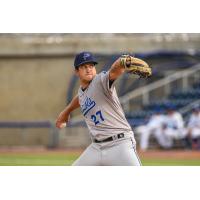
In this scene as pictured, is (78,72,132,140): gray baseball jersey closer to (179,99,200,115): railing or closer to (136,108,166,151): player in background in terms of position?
(136,108,166,151): player in background

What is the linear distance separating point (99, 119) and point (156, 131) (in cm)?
819

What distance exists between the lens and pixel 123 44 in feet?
44.2

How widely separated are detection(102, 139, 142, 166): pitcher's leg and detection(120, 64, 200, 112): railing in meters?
8.99

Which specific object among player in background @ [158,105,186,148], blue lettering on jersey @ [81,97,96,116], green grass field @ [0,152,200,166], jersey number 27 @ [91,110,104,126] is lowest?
green grass field @ [0,152,200,166]

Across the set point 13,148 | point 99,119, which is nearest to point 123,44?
point 13,148

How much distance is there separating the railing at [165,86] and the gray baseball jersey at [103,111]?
890cm

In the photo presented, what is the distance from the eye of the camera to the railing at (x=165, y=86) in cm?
1355

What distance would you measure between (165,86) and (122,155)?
943 cm

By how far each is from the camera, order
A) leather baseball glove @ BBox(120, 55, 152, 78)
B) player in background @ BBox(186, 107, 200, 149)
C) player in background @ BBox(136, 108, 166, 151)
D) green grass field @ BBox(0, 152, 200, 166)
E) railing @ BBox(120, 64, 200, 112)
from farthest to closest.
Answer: railing @ BBox(120, 64, 200, 112) → player in background @ BBox(136, 108, 166, 151) → player in background @ BBox(186, 107, 200, 149) → green grass field @ BBox(0, 152, 200, 166) → leather baseball glove @ BBox(120, 55, 152, 78)

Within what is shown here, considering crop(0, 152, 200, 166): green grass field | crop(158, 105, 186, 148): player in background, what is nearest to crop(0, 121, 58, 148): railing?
crop(158, 105, 186, 148): player in background

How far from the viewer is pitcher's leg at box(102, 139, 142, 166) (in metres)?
4.39

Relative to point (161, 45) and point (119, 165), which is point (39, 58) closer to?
point (161, 45)

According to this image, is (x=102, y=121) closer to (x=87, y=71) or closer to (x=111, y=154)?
(x=111, y=154)

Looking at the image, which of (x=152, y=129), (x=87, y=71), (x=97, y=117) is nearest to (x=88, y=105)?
(x=97, y=117)
